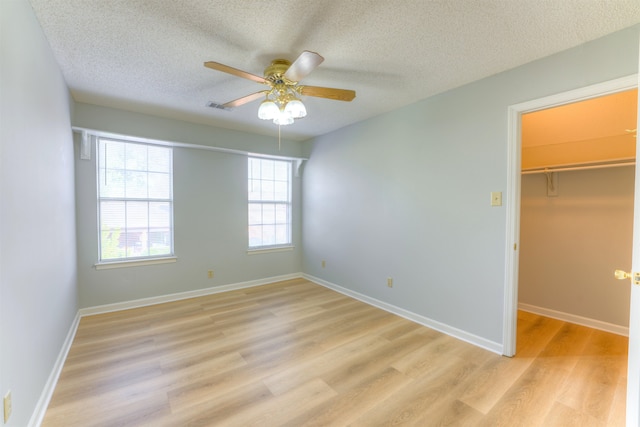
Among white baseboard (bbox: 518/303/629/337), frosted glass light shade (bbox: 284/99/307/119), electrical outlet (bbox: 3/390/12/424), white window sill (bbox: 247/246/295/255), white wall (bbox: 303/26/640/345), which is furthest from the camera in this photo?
white window sill (bbox: 247/246/295/255)

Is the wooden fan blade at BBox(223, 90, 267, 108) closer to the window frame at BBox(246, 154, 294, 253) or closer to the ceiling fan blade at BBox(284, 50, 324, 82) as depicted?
the ceiling fan blade at BBox(284, 50, 324, 82)

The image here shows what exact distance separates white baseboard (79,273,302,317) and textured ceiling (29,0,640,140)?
240 cm

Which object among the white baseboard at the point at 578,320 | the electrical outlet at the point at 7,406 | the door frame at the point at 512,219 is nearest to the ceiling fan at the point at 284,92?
the door frame at the point at 512,219

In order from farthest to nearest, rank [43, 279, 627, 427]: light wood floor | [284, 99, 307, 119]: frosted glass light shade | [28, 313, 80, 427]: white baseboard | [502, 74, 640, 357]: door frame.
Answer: [502, 74, 640, 357]: door frame < [284, 99, 307, 119]: frosted glass light shade < [43, 279, 627, 427]: light wood floor < [28, 313, 80, 427]: white baseboard

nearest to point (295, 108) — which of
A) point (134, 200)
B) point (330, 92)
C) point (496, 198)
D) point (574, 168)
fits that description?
point (330, 92)

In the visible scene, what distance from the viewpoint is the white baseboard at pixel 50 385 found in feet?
5.02

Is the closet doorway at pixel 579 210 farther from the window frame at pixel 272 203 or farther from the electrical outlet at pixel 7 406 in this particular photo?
the electrical outlet at pixel 7 406

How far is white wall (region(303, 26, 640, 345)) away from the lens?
2145 mm

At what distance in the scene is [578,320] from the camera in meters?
2.86

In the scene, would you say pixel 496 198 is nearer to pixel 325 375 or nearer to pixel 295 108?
pixel 295 108

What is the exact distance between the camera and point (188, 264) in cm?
377

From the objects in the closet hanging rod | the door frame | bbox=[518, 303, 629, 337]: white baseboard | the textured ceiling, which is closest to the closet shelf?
the closet hanging rod

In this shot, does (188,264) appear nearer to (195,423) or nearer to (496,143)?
(195,423)

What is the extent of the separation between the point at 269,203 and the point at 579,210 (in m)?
4.01
